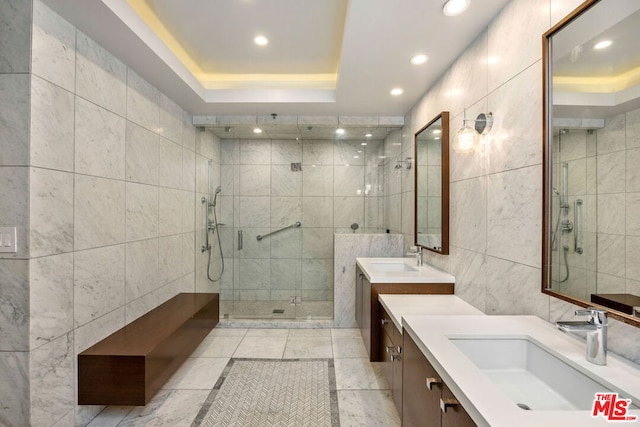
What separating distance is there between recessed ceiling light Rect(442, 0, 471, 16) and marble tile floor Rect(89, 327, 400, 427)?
2532 mm

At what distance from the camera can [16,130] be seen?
1.61 m

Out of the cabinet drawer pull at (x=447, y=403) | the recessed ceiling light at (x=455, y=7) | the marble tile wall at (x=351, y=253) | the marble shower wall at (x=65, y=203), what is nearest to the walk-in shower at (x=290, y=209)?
the marble tile wall at (x=351, y=253)

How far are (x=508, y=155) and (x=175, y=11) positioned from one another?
2371 millimetres

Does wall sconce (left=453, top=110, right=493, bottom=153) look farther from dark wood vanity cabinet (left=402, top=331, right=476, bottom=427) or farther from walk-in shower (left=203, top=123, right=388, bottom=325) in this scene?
walk-in shower (left=203, top=123, right=388, bottom=325)

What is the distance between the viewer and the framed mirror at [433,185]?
2.39m

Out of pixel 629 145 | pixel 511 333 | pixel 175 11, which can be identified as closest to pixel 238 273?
pixel 175 11

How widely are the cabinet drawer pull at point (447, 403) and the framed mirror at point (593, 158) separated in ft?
2.08

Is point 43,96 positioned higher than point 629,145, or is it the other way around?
point 43,96

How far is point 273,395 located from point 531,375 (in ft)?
5.82

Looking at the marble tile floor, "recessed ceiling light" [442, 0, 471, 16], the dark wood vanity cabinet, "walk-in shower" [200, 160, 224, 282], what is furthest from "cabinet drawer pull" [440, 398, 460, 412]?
"walk-in shower" [200, 160, 224, 282]

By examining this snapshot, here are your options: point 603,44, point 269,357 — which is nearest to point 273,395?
point 269,357

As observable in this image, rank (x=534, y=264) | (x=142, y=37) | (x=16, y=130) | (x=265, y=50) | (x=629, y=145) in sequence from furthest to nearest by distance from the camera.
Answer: (x=265, y=50), (x=142, y=37), (x=16, y=130), (x=534, y=264), (x=629, y=145)

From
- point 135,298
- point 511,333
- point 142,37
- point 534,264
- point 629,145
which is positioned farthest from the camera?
point 135,298

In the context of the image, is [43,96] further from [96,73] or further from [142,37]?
[142,37]
